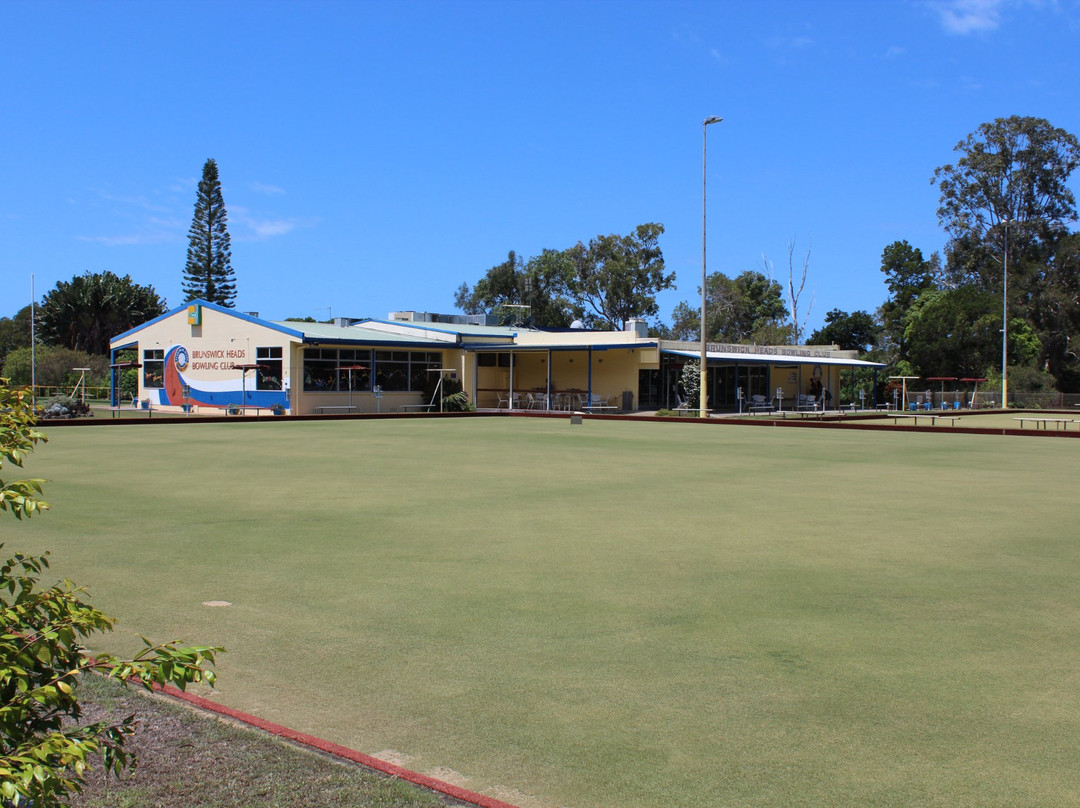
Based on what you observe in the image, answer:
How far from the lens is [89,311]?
207ft

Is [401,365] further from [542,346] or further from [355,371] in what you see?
[542,346]

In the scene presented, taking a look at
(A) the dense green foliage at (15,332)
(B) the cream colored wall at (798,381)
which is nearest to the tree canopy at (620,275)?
(B) the cream colored wall at (798,381)

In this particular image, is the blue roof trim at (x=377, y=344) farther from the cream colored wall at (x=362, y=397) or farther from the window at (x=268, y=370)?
the window at (x=268, y=370)

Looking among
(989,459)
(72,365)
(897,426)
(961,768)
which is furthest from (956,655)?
(72,365)

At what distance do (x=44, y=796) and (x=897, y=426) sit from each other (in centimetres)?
2936

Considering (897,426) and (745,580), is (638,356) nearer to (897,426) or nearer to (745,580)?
(897,426)

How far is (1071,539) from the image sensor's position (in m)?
8.49

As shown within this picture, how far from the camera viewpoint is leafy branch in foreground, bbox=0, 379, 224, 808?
209 cm

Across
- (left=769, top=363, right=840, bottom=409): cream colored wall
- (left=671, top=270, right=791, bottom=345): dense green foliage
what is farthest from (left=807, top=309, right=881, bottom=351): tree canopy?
(left=769, top=363, right=840, bottom=409): cream colored wall

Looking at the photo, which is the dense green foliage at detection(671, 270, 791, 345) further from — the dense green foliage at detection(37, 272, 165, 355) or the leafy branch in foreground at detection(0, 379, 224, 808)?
the leafy branch in foreground at detection(0, 379, 224, 808)

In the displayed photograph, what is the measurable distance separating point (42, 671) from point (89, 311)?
222ft

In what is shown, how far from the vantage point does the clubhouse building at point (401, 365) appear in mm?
36000

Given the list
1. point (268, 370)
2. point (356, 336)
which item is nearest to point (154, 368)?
point (268, 370)

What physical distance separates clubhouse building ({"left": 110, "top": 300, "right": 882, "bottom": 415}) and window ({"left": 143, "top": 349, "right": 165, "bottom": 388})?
0.15 ft
